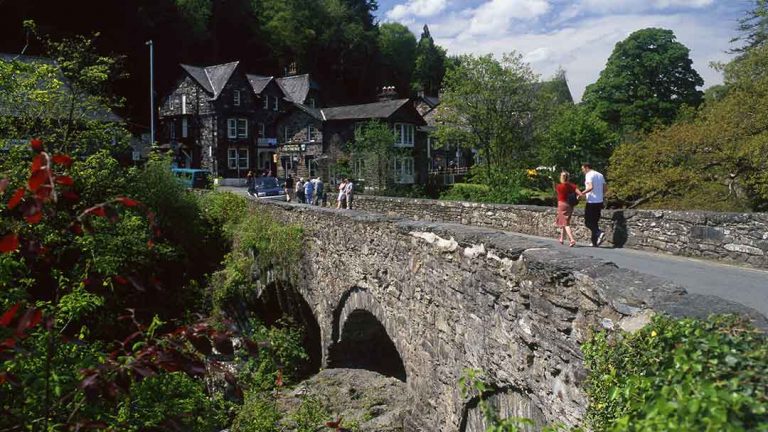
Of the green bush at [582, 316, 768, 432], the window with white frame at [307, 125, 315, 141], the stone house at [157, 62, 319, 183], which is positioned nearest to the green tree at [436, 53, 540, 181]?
the window with white frame at [307, 125, 315, 141]

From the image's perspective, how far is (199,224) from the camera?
754 inches

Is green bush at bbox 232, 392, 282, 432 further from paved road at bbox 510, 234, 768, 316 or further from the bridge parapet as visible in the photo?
the bridge parapet

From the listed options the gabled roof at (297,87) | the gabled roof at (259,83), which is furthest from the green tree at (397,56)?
the gabled roof at (259,83)

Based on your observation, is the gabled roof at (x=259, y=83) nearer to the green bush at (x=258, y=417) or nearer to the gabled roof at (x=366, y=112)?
the gabled roof at (x=366, y=112)

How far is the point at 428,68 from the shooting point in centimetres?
8469

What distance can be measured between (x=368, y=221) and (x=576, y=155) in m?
35.6

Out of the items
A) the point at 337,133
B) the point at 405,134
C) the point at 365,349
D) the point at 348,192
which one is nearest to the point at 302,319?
the point at 365,349

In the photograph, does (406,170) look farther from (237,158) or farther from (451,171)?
(237,158)

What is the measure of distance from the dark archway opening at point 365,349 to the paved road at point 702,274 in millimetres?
4408

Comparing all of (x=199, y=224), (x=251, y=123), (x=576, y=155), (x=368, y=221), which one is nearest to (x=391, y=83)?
(x=251, y=123)

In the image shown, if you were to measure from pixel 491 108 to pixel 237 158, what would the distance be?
84.9 feet

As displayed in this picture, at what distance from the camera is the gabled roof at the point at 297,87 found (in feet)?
189

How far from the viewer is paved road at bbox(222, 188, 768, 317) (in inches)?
270

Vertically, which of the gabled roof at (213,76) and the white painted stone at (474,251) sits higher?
the gabled roof at (213,76)
